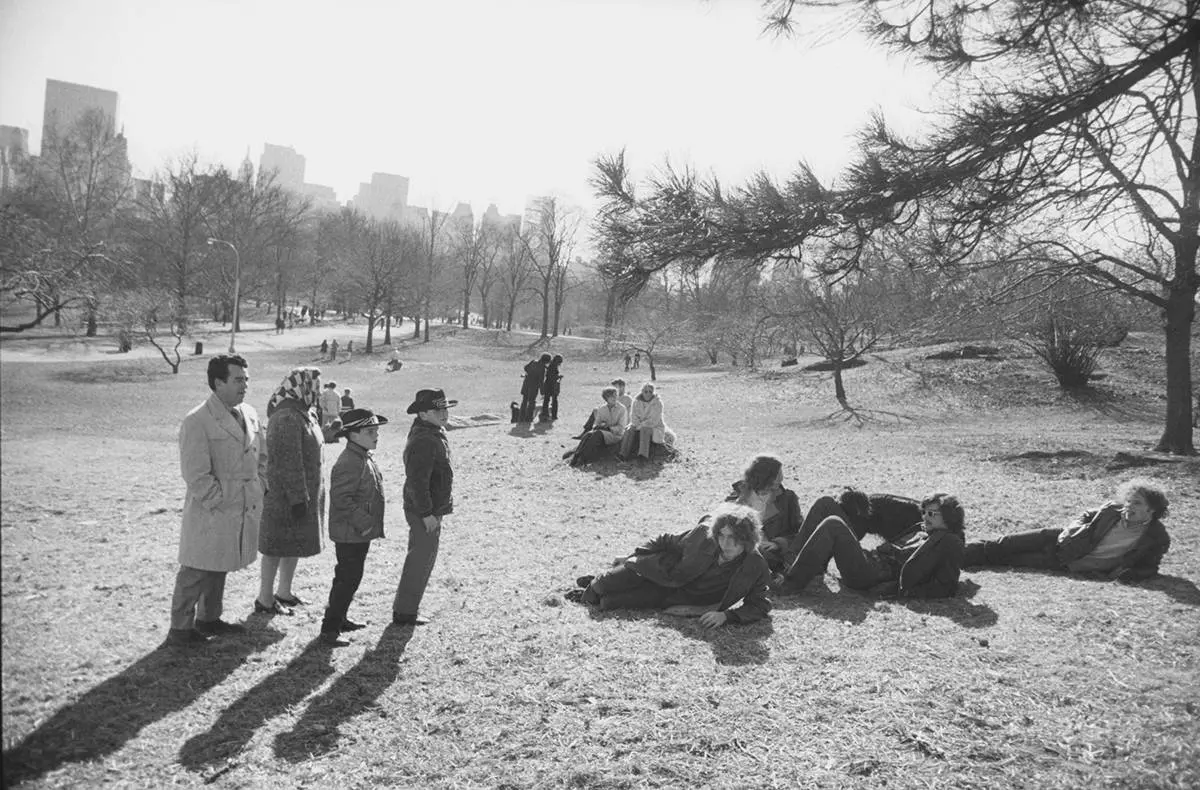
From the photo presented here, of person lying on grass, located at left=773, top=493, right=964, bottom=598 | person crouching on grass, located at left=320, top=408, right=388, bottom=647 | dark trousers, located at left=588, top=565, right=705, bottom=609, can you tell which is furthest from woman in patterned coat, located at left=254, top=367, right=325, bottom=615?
person lying on grass, located at left=773, top=493, right=964, bottom=598

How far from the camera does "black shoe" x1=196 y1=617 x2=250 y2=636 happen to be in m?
4.38

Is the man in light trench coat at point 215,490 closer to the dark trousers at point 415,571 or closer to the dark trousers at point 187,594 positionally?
the dark trousers at point 187,594

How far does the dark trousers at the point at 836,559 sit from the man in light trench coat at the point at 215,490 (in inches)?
151

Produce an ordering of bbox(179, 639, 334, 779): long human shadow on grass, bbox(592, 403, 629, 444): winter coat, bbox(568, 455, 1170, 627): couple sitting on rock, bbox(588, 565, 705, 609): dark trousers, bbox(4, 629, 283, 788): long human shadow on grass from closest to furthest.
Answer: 1. bbox(4, 629, 283, 788): long human shadow on grass
2. bbox(179, 639, 334, 779): long human shadow on grass
3. bbox(568, 455, 1170, 627): couple sitting on rock
4. bbox(588, 565, 705, 609): dark trousers
5. bbox(592, 403, 629, 444): winter coat

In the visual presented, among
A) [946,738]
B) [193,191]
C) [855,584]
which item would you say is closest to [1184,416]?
[855,584]

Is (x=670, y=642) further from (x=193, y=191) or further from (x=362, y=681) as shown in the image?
(x=193, y=191)

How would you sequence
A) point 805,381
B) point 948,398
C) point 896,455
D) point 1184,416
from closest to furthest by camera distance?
point 1184,416 < point 896,455 < point 948,398 < point 805,381

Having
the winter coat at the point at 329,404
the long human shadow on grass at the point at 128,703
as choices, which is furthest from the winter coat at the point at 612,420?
the long human shadow on grass at the point at 128,703

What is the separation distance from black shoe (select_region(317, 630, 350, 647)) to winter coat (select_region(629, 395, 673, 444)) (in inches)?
301

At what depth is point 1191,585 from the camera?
5684 mm

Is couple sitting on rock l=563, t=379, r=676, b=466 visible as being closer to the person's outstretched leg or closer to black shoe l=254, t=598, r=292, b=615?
the person's outstretched leg

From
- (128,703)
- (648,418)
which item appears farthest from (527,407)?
(128,703)

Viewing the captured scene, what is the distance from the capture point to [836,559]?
223 inches

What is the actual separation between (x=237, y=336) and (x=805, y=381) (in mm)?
23323
